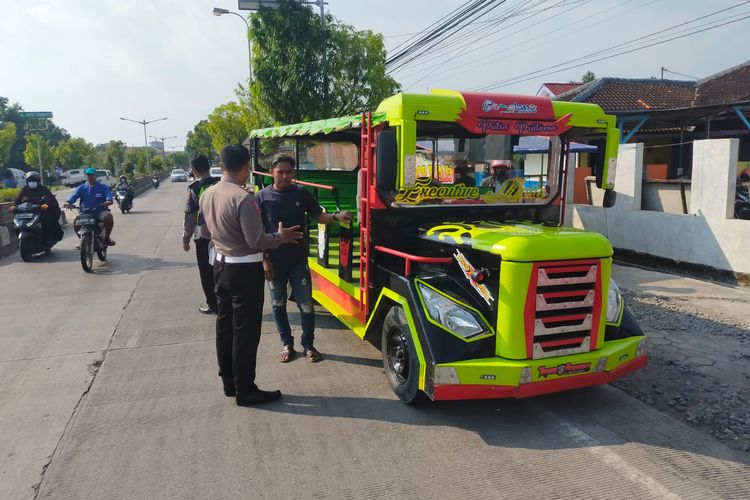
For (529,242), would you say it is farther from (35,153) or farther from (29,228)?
(35,153)

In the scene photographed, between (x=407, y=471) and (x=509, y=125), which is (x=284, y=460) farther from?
(x=509, y=125)

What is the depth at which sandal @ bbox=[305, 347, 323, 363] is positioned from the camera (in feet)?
16.7

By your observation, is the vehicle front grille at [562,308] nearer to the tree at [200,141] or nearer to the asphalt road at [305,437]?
the asphalt road at [305,437]

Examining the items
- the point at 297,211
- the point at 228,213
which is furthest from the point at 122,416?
the point at 297,211

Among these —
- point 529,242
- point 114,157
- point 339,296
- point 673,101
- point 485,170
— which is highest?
point 114,157

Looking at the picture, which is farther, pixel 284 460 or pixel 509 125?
pixel 509 125

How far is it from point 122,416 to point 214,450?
3.12ft

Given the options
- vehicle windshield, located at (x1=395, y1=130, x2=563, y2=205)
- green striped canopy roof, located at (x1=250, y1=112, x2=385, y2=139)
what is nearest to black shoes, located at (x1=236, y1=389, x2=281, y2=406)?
vehicle windshield, located at (x1=395, y1=130, x2=563, y2=205)

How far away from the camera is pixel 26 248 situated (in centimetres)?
997

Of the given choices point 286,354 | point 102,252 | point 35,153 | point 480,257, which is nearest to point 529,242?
point 480,257

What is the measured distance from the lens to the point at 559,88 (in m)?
Answer: 31.5

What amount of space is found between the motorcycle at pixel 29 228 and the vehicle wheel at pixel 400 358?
8425mm

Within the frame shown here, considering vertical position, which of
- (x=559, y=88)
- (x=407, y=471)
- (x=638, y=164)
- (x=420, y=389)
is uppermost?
(x=559, y=88)

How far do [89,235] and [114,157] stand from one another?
73.6m
